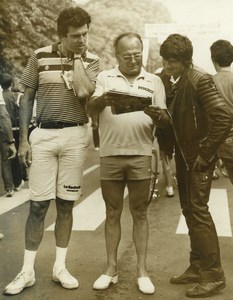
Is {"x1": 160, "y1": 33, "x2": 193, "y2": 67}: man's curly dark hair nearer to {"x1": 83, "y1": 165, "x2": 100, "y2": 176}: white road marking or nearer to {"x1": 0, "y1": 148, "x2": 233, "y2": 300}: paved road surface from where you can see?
{"x1": 0, "y1": 148, "x2": 233, "y2": 300}: paved road surface

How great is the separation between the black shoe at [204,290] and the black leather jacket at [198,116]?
0.95 metres

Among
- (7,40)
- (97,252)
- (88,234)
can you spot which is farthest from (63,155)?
(7,40)

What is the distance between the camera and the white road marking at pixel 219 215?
6430 mm

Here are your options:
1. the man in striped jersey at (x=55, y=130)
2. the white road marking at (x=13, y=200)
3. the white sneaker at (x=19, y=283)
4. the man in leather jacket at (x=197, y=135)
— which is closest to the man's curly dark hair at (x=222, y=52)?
the man in leather jacket at (x=197, y=135)

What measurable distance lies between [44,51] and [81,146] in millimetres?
819

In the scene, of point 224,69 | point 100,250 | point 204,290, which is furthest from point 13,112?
point 204,290

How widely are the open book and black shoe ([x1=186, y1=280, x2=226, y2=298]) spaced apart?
1.48 meters

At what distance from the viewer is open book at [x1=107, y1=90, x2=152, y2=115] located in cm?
389

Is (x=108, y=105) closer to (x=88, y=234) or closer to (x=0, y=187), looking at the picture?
(x=88, y=234)

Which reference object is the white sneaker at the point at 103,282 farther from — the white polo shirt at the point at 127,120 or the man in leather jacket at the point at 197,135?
the white polo shirt at the point at 127,120

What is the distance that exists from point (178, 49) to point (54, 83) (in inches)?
39.6

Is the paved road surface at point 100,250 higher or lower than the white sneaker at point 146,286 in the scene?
lower

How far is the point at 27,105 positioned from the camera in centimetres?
449

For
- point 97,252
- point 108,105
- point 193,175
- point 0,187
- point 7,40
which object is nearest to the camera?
point 108,105
